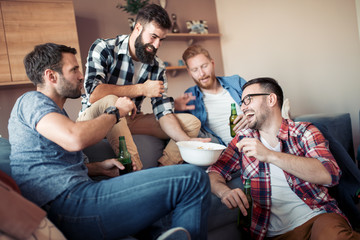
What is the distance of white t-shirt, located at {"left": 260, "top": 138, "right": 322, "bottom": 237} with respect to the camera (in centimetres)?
139

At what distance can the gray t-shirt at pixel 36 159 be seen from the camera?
106 cm

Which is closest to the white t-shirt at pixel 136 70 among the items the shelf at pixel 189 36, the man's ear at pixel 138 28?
the man's ear at pixel 138 28

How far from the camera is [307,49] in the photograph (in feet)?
11.0

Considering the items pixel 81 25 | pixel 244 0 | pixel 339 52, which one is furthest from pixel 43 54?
pixel 244 0

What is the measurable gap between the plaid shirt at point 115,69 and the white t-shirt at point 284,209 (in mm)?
951

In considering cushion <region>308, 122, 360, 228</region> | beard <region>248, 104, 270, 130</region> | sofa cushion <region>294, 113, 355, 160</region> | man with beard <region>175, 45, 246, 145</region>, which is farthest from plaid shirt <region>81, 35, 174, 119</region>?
sofa cushion <region>294, 113, 355, 160</region>

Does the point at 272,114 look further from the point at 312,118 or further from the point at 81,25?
the point at 81,25

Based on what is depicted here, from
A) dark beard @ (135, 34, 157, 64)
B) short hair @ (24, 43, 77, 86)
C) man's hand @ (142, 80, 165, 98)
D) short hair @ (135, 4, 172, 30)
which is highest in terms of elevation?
short hair @ (135, 4, 172, 30)

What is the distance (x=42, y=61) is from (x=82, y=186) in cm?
58

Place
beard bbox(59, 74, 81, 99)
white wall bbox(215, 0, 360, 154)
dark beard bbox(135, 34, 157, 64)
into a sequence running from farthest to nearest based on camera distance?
white wall bbox(215, 0, 360, 154) → dark beard bbox(135, 34, 157, 64) → beard bbox(59, 74, 81, 99)

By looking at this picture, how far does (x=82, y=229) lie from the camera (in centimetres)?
104

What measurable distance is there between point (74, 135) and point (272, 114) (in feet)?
3.53

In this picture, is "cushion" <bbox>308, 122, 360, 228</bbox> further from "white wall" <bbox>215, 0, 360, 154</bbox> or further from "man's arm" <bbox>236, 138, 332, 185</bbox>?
"white wall" <bbox>215, 0, 360, 154</bbox>

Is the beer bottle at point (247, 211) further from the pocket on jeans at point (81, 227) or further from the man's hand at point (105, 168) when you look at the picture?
the pocket on jeans at point (81, 227)
